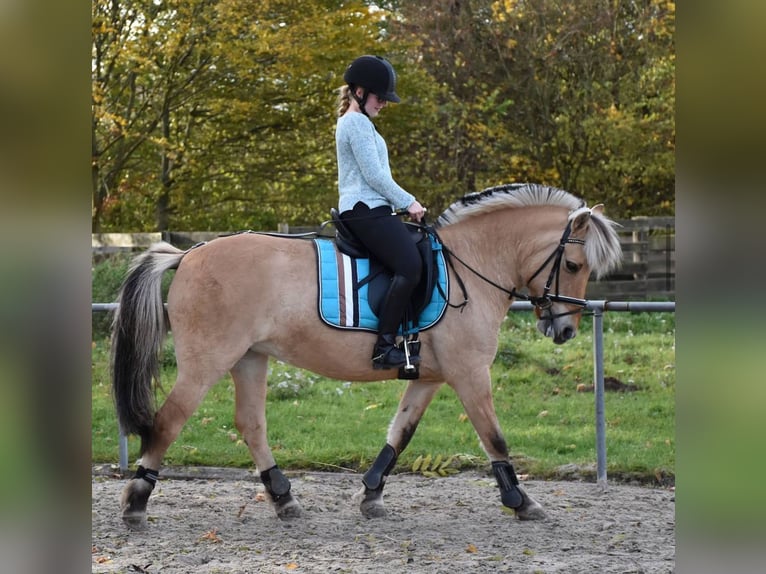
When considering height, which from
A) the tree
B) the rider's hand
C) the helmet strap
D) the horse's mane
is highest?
the tree

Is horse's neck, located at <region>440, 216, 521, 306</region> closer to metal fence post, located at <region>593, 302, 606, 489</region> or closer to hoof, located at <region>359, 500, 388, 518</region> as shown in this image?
metal fence post, located at <region>593, 302, 606, 489</region>

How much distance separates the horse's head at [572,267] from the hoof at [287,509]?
1.78m

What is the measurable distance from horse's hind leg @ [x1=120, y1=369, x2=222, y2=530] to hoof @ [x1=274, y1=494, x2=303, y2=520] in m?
0.75

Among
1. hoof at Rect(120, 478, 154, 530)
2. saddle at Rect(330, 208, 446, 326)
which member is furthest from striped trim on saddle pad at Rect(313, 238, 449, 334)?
hoof at Rect(120, 478, 154, 530)

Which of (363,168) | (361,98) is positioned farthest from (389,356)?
(361,98)

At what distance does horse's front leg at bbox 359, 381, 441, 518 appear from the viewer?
542cm

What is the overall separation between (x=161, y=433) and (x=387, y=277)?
4.90 feet

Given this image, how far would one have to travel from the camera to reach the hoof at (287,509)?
531cm

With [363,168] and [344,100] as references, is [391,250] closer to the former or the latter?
[363,168]
